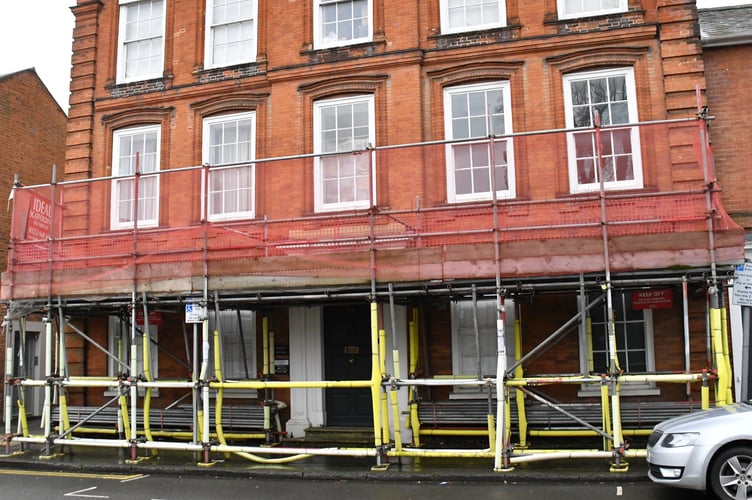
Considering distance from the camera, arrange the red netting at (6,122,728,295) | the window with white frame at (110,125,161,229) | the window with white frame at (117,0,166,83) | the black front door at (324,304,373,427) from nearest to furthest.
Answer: the red netting at (6,122,728,295) → the window with white frame at (110,125,161,229) → the black front door at (324,304,373,427) → the window with white frame at (117,0,166,83)

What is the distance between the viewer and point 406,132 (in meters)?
13.1

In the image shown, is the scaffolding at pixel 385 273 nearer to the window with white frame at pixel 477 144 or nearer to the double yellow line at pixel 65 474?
the double yellow line at pixel 65 474

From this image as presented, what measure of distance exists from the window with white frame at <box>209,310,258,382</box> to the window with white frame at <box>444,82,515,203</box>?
Answer: 482 centimetres

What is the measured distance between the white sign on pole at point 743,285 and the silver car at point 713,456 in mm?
2746

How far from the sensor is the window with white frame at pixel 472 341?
41.1 feet

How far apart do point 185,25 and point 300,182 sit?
18.7 ft

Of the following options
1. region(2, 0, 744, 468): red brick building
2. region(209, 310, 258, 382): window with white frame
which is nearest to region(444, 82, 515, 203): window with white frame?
region(2, 0, 744, 468): red brick building

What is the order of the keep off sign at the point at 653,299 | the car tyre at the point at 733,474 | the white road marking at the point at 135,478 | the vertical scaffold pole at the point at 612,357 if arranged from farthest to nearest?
1. the keep off sign at the point at 653,299
2. the white road marking at the point at 135,478
3. the vertical scaffold pole at the point at 612,357
4. the car tyre at the point at 733,474

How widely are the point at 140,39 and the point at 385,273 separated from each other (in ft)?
29.4

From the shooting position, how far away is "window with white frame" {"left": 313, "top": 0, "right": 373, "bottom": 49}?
13898 millimetres

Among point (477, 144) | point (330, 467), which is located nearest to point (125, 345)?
point (330, 467)

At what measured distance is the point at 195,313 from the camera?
35.9 ft

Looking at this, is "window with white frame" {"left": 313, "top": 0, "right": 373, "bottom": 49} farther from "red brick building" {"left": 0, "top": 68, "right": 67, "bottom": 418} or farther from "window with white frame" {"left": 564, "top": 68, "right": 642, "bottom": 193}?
"red brick building" {"left": 0, "top": 68, "right": 67, "bottom": 418}

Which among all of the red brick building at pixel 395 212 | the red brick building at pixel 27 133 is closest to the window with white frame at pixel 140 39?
the red brick building at pixel 395 212
